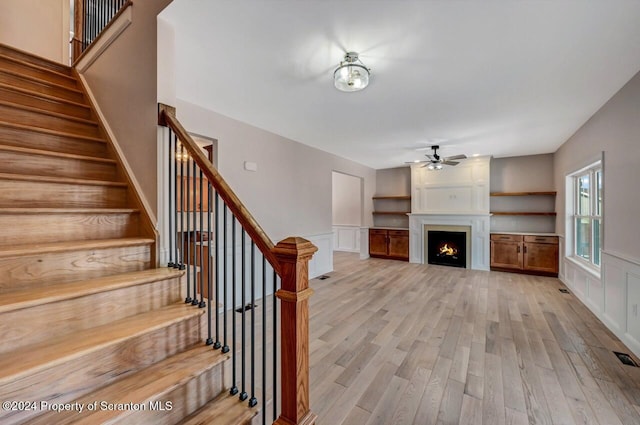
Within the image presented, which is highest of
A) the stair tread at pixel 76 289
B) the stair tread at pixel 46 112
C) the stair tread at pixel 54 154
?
the stair tread at pixel 46 112

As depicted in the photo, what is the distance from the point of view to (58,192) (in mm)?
1726

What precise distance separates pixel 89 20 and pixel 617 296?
6.45 metres

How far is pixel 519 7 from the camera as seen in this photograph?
161cm

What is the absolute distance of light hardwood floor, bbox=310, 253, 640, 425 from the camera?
1743 millimetres

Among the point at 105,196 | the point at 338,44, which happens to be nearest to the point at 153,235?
the point at 105,196

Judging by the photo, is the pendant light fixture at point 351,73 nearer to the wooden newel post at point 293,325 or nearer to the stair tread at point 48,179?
the wooden newel post at point 293,325

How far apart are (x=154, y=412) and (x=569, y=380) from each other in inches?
111

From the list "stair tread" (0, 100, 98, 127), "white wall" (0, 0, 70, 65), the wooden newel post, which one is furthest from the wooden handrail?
"white wall" (0, 0, 70, 65)

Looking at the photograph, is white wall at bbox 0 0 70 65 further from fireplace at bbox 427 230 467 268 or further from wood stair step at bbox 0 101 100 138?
fireplace at bbox 427 230 467 268

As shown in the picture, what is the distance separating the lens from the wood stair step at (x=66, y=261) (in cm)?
126

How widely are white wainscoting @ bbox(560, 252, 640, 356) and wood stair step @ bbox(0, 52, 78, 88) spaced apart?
551 centimetres

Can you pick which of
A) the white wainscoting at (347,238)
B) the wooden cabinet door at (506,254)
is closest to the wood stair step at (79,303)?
the wooden cabinet door at (506,254)

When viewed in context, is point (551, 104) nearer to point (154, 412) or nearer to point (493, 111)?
point (493, 111)

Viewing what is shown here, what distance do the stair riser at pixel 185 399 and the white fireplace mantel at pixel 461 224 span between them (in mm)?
6043
